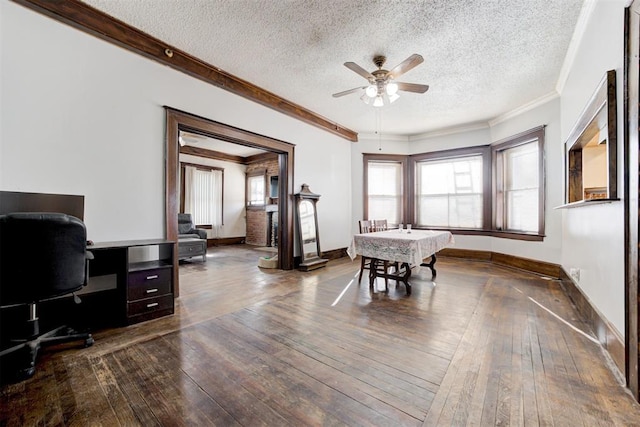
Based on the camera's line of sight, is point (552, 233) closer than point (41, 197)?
No

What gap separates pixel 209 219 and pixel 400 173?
18.4 feet

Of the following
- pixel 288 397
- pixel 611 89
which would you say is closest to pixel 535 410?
pixel 288 397

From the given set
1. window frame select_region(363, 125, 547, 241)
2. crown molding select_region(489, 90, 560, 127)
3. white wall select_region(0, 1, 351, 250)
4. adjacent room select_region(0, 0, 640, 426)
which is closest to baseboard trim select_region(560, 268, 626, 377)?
adjacent room select_region(0, 0, 640, 426)

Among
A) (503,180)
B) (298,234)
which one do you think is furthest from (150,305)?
(503,180)

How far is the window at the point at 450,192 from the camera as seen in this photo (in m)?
5.79

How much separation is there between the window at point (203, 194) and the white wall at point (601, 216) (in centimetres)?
791

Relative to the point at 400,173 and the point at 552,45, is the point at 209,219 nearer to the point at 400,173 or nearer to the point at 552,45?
the point at 400,173

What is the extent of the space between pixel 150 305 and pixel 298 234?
8.85 feet

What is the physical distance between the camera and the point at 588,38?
255 centimetres

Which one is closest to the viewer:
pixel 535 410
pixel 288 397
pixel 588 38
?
pixel 535 410

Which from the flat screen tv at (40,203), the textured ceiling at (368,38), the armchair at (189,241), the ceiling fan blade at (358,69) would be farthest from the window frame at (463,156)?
the flat screen tv at (40,203)

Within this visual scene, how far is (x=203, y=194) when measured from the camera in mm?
7828

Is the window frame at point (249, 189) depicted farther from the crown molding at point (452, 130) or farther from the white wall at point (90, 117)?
the white wall at point (90, 117)

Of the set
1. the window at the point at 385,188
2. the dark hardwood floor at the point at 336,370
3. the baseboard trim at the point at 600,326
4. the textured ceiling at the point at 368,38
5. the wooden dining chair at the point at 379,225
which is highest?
the textured ceiling at the point at 368,38
